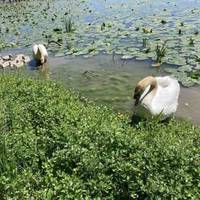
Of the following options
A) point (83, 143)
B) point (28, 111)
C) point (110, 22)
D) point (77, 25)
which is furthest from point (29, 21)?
point (83, 143)

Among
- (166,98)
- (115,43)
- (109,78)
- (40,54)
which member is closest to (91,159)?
(166,98)

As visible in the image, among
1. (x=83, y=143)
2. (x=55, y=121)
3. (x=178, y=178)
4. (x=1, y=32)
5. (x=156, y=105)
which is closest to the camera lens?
(x=178, y=178)

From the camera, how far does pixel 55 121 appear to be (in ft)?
29.4

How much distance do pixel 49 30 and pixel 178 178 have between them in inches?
766

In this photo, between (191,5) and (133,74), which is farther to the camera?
(191,5)

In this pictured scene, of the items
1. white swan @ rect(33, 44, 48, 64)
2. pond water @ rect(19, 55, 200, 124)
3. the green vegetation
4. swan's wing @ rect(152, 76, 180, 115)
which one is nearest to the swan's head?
swan's wing @ rect(152, 76, 180, 115)

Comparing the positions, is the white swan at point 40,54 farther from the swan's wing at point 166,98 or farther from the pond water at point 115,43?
the swan's wing at point 166,98

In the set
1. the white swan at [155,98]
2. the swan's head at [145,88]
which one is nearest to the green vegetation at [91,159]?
the white swan at [155,98]

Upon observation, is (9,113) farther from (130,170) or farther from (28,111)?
(130,170)

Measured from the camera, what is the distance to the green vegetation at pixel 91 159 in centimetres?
642

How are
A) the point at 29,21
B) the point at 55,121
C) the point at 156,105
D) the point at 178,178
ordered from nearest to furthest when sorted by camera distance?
the point at 178,178 < the point at 55,121 < the point at 156,105 < the point at 29,21

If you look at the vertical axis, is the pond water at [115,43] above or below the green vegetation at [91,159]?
below

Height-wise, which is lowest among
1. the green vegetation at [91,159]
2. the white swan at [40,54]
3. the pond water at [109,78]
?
the pond water at [109,78]

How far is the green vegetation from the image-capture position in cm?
642
